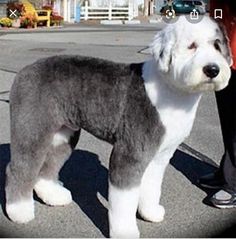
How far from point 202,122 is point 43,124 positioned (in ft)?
10.8

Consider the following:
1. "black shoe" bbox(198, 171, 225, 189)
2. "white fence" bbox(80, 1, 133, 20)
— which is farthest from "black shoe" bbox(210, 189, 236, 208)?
"white fence" bbox(80, 1, 133, 20)

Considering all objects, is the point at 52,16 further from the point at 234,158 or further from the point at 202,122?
the point at 234,158

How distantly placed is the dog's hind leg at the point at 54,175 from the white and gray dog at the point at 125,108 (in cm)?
20

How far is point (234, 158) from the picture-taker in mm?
4016

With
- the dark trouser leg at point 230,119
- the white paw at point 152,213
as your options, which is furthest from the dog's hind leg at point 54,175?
the dark trouser leg at point 230,119

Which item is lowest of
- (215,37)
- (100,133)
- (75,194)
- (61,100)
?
(75,194)

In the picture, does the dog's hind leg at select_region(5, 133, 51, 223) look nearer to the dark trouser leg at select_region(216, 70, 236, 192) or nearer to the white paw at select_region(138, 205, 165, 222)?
the white paw at select_region(138, 205, 165, 222)

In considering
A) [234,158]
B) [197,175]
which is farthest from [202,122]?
[234,158]

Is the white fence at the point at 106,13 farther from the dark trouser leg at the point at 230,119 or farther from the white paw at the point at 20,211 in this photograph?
the white paw at the point at 20,211

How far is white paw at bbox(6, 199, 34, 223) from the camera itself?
3.69 metres

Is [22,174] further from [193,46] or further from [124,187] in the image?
[193,46]

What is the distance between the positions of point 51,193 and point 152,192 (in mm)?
792

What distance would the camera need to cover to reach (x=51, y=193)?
A: 400 centimetres

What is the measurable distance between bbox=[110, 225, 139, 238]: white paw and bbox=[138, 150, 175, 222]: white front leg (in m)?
0.30
